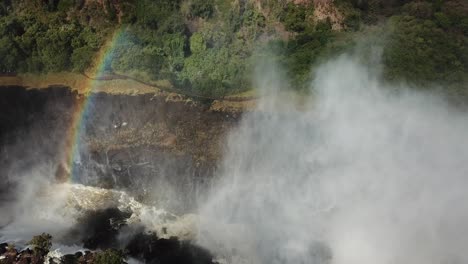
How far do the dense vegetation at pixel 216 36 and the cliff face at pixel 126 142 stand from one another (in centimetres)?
341

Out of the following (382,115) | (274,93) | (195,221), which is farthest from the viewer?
(274,93)

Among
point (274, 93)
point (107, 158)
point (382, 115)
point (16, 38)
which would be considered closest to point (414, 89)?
point (382, 115)

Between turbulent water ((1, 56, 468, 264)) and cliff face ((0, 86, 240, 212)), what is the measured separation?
1.13m

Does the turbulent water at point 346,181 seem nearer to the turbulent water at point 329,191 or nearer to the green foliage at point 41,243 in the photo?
the turbulent water at point 329,191

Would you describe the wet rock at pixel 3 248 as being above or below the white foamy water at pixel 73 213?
below

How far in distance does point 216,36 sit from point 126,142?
44.7 feet

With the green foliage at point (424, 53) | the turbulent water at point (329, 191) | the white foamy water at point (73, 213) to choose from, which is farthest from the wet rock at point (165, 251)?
the green foliage at point (424, 53)

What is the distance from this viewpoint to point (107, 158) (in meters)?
35.5

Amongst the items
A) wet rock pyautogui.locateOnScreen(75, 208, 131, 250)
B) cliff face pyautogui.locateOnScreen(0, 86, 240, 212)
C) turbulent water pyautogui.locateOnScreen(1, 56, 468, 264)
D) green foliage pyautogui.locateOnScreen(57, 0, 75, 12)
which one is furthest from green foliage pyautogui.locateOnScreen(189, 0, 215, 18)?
wet rock pyautogui.locateOnScreen(75, 208, 131, 250)

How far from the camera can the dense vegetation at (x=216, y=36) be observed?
129ft

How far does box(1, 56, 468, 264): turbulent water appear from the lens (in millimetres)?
27234

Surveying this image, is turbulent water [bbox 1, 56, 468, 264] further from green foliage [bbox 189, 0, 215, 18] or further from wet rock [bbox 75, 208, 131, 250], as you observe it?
green foliage [bbox 189, 0, 215, 18]

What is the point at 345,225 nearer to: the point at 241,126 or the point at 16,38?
the point at 241,126

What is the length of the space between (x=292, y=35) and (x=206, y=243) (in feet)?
73.6
